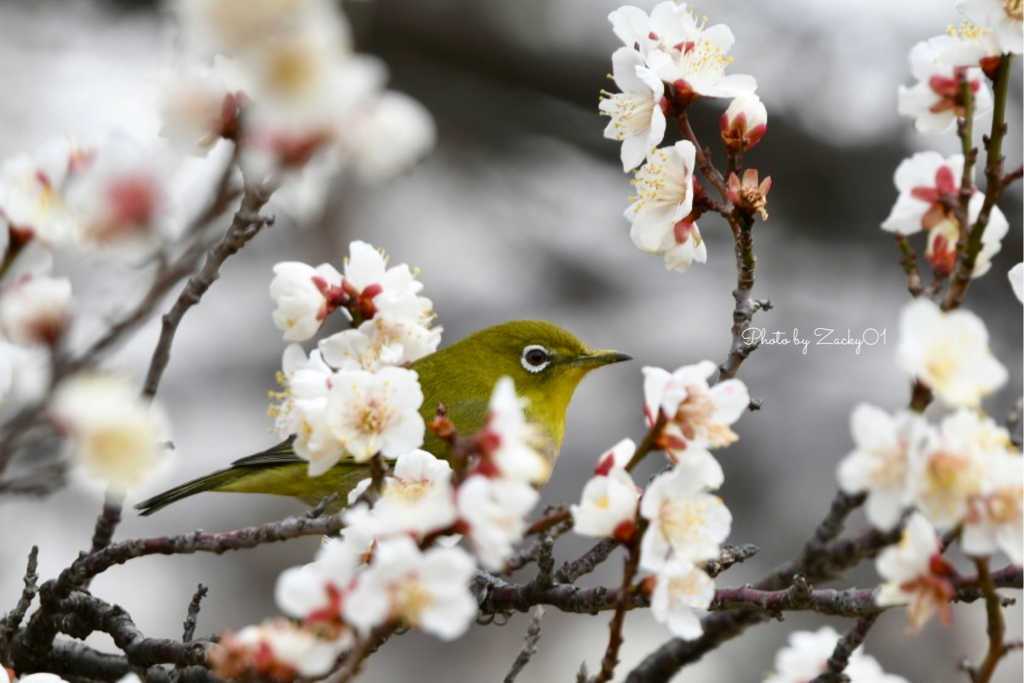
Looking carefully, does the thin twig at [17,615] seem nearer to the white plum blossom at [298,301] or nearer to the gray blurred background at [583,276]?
the white plum blossom at [298,301]

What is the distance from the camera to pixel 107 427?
1.02 metres

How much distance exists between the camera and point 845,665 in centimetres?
170

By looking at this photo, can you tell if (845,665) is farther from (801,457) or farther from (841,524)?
(801,457)

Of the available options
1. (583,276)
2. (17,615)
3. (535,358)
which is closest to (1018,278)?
(17,615)

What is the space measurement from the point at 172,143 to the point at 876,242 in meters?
6.02

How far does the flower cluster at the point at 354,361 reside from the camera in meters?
1.60

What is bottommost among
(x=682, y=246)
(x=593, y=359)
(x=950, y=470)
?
(x=950, y=470)

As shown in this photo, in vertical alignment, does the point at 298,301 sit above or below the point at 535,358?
below

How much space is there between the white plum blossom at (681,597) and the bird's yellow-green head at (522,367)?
2.28 meters

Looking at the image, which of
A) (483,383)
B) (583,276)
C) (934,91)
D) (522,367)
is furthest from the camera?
(583,276)

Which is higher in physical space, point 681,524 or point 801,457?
point 801,457

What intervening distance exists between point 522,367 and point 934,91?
7.63 ft

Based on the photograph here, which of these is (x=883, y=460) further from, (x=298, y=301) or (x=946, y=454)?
(x=298, y=301)

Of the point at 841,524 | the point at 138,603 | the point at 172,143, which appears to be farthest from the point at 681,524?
the point at 138,603
